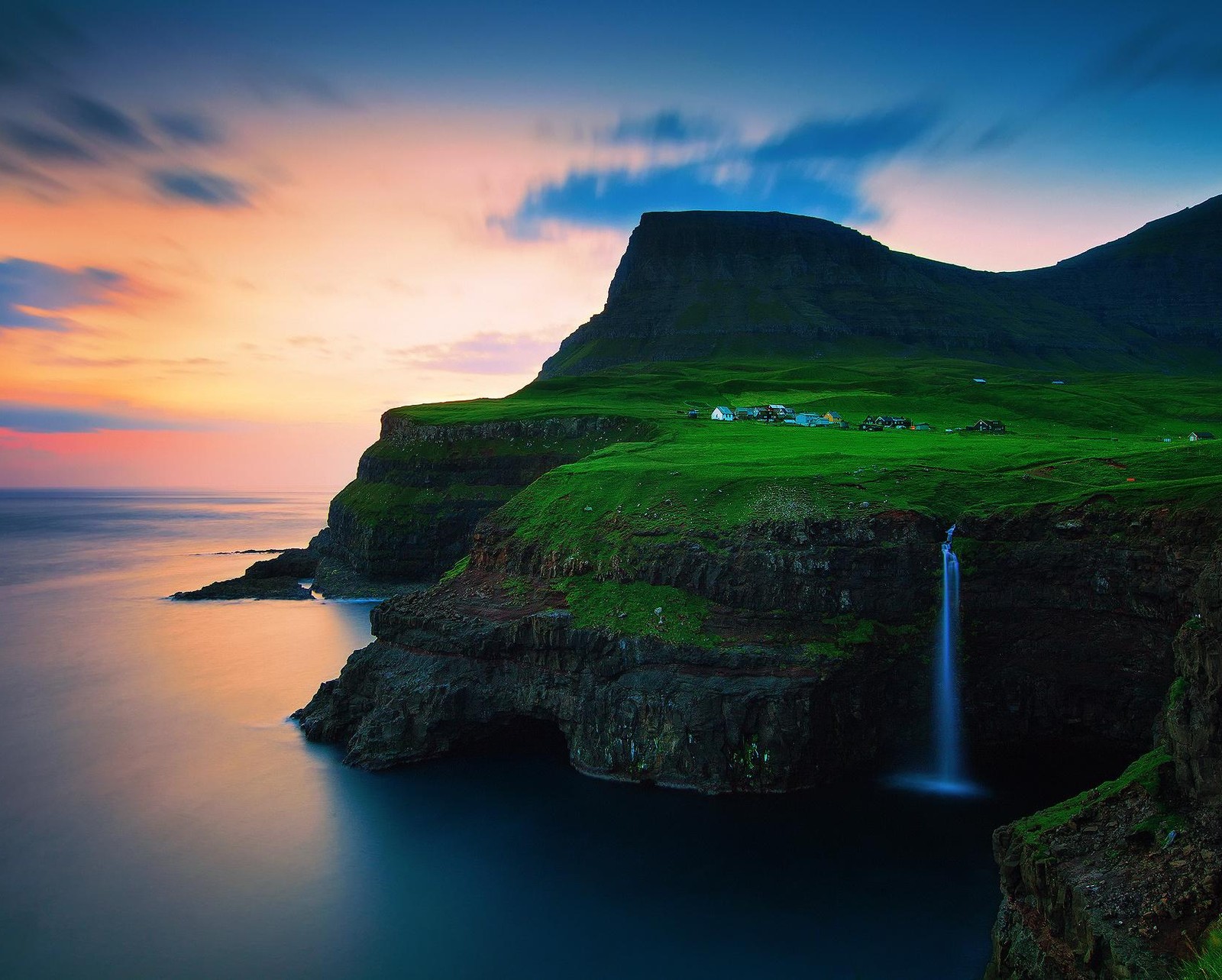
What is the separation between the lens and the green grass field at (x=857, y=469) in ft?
154

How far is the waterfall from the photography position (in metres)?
43.6

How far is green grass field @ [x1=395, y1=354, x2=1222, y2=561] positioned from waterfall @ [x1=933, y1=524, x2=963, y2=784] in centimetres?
386

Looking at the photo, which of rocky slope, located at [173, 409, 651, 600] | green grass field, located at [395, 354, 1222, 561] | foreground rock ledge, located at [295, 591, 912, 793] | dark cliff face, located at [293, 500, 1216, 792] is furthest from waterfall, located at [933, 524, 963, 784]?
rocky slope, located at [173, 409, 651, 600]

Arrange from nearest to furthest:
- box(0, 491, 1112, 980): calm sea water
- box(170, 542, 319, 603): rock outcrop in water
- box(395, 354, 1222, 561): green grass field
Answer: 1. box(0, 491, 1112, 980): calm sea water
2. box(395, 354, 1222, 561): green grass field
3. box(170, 542, 319, 603): rock outcrop in water

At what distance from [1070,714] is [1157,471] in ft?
58.2

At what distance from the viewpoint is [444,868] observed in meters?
35.5

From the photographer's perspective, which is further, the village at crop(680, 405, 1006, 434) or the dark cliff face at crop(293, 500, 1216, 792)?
the village at crop(680, 405, 1006, 434)

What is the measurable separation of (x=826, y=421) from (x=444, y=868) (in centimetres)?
7914

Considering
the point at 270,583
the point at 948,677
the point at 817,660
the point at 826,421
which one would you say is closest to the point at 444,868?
the point at 817,660

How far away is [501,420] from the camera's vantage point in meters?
111

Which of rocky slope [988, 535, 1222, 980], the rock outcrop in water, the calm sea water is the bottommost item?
the calm sea water

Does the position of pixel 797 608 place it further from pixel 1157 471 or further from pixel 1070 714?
pixel 1157 471

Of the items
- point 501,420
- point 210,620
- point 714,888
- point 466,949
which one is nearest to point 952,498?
point 714,888

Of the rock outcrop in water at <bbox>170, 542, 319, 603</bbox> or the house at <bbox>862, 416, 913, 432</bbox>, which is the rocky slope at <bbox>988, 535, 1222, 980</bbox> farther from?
the rock outcrop in water at <bbox>170, 542, 319, 603</bbox>
